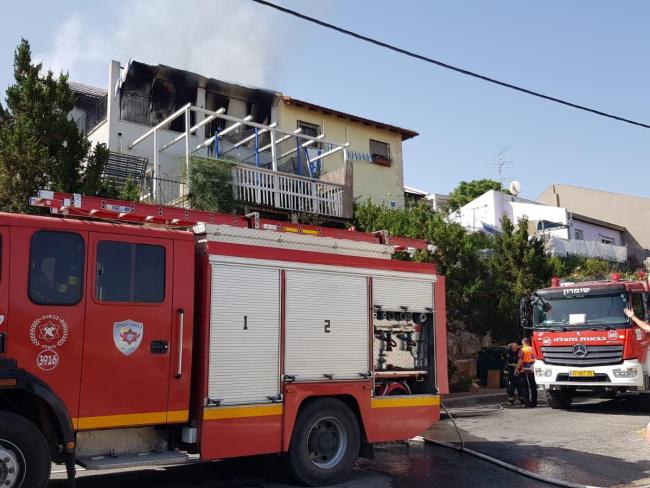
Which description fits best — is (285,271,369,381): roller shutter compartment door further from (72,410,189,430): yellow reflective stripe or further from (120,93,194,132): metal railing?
(120,93,194,132): metal railing

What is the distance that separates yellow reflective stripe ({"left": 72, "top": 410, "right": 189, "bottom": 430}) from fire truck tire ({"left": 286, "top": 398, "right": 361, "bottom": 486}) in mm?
1350

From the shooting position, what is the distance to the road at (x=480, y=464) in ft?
23.4

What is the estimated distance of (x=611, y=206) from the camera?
152ft

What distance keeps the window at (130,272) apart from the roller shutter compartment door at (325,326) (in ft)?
4.79

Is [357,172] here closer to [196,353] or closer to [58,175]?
[58,175]

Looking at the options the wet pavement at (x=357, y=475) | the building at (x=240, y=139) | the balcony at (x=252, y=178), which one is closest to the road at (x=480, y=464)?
the wet pavement at (x=357, y=475)

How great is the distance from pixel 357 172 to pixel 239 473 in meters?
19.3

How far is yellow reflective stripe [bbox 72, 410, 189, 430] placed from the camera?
5.61 meters

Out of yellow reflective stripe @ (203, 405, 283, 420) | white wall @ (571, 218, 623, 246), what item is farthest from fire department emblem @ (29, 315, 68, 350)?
white wall @ (571, 218, 623, 246)

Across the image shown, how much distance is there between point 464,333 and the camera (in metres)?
18.0

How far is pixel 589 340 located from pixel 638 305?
1.19 meters

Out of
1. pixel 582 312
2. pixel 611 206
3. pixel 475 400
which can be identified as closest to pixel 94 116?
pixel 475 400

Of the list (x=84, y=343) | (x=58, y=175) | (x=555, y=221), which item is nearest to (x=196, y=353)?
(x=84, y=343)

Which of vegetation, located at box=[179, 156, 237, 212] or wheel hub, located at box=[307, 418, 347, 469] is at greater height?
vegetation, located at box=[179, 156, 237, 212]
